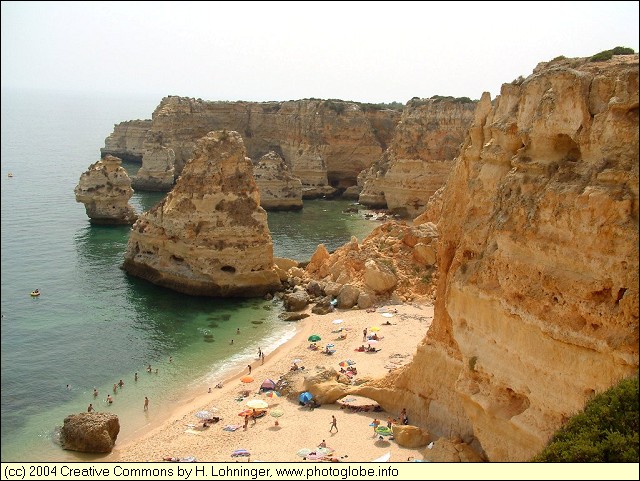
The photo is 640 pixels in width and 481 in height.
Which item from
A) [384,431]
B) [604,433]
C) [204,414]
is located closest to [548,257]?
[604,433]

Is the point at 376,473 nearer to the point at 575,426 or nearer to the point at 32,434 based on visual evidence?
the point at 575,426

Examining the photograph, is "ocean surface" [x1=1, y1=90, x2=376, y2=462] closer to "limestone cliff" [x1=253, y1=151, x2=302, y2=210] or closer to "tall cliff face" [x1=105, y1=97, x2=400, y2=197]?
"limestone cliff" [x1=253, y1=151, x2=302, y2=210]

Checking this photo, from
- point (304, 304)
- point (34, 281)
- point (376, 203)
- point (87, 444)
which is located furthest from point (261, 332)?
point (376, 203)

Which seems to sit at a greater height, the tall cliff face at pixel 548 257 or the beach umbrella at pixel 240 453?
the tall cliff face at pixel 548 257

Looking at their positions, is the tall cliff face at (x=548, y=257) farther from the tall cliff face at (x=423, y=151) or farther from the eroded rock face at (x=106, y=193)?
the tall cliff face at (x=423, y=151)

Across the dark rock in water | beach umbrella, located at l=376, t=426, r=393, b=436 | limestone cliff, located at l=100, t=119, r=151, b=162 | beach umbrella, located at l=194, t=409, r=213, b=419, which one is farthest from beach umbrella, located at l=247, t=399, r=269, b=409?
limestone cliff, located at l=100, t=119, r=151, b=162

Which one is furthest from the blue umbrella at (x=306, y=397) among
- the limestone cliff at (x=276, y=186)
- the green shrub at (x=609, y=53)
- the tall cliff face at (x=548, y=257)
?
the limestone cliff at (x=276, y=186)

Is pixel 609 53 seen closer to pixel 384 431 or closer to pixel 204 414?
pixel 384 431
